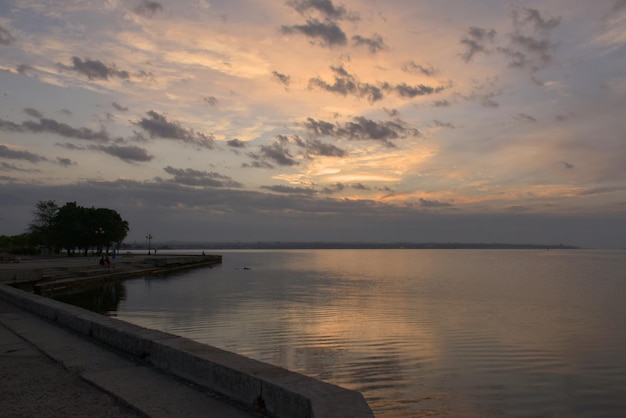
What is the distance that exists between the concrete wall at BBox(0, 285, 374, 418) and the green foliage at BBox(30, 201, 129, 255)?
279 ft

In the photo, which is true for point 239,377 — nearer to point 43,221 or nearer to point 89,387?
point 89,387

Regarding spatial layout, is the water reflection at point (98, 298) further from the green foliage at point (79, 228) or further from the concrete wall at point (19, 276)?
the green foliage at point (79, 228)

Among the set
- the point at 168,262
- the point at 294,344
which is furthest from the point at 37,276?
the point at 168,262

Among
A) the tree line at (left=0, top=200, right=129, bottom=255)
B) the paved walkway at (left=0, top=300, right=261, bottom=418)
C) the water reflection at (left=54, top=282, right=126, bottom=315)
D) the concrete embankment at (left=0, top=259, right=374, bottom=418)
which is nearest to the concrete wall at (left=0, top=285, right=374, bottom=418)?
the concrete embankment at (left=0, top=259, right=374, bottom=418)

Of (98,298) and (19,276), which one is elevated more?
(19,276)

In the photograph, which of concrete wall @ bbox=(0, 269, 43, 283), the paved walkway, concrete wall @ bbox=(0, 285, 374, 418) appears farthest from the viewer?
concrete wall @ bbox=(0, 269, 43, 283)

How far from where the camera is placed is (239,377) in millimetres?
6105

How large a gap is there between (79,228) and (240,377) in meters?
92.3

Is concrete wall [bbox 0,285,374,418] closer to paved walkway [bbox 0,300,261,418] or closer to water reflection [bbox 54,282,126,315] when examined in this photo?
paved walkway [bbox 0,300,261,418]

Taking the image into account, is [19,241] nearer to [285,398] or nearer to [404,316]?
[404,316]

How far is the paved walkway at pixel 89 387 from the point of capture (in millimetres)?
5719

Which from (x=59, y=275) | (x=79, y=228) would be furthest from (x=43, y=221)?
(x=59, y=275)

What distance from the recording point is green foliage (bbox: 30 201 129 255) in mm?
90062

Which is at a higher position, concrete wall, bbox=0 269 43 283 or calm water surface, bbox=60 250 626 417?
concrete wall, bbox=0 269 43 283
